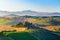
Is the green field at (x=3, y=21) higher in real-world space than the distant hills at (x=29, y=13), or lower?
lower

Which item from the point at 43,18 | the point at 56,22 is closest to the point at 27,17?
the point at 43,18

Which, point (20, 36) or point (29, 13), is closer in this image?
point (20, 36)

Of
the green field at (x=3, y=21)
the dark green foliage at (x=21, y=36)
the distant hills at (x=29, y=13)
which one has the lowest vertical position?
the dark green foliage at (x=21, y=36)

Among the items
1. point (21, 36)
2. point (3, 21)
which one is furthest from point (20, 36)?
point (3, 21)

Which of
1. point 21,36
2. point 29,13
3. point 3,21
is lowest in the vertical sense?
point 21,36

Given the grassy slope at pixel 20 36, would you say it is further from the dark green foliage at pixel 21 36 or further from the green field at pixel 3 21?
the green field at pixel 3 21

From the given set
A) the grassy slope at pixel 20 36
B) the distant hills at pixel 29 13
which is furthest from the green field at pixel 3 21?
the grassy slope at pixel 20 36

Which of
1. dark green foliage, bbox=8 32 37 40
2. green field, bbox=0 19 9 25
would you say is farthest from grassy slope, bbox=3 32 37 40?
green field, bbox=0 19 9 25

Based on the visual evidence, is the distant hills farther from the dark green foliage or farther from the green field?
the dark green foliage

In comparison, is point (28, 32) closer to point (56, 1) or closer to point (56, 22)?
point (56, 22)

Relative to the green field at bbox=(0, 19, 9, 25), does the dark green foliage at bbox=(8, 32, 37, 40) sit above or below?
below

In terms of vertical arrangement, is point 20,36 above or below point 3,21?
below

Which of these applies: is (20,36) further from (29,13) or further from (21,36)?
(29,13)
